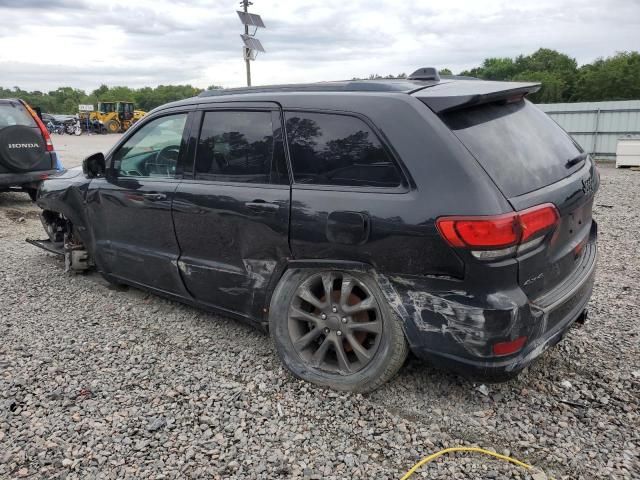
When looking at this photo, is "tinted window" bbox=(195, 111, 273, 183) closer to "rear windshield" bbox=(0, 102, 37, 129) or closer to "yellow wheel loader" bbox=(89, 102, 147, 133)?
"rear windshield" bbox=(0, 102, 37, 129)

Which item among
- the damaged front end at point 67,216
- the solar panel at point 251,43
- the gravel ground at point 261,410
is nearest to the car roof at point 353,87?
the gravel ground at point 261,410

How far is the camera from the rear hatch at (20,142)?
26.9ft

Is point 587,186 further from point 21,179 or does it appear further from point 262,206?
point 21,179

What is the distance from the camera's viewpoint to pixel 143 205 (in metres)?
3.93

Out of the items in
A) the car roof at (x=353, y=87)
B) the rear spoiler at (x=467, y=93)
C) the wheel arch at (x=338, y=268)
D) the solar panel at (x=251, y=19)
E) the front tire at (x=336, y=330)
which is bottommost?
the front tire at (x=336, y=330)

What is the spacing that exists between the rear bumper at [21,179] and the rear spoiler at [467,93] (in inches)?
286

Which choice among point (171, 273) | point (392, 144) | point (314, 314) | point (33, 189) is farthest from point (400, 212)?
point (33, 189)

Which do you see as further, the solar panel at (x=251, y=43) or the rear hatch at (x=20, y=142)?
the solar panel at (x=251, y=43)

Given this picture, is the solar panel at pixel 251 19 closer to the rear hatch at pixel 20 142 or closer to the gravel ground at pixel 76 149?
the gravel ground at pixel 76 149

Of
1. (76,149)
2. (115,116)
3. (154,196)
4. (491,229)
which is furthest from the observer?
(115,116)

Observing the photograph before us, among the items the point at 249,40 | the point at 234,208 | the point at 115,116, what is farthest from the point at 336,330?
the point at 115,116

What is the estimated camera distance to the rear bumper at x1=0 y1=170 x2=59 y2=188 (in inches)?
325

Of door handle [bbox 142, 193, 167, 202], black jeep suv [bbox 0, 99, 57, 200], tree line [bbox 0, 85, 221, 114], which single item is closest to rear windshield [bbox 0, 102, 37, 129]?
black jeep suv [bbox 0, 99, 57, 200]

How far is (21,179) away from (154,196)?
5.86m
